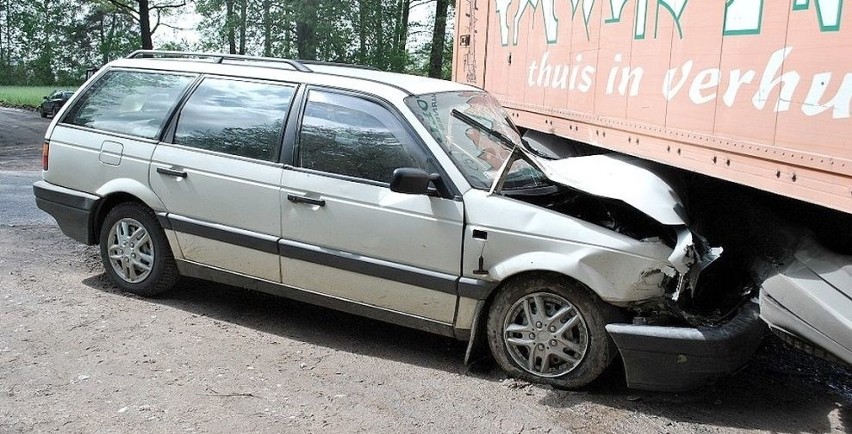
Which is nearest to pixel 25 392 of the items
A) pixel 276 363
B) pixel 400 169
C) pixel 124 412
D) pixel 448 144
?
pixel 124 412

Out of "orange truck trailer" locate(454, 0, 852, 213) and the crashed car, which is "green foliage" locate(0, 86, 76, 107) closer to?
"orange truck trailer" locate(454, 0, 852, 213)

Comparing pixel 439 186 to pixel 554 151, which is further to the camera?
pixel 554 151

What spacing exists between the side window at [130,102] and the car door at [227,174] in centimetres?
21

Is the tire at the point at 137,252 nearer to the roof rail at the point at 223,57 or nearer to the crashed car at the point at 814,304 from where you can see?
the roof rail at the point at 223,57

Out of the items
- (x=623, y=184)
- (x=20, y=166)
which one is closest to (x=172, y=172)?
(x=623, y=184)

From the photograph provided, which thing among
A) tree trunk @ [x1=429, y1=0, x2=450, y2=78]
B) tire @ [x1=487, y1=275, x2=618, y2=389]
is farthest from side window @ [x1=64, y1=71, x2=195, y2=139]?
tree trunk @ [x1=429, y1=0, x2=450, y2=78]

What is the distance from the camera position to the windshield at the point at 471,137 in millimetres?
4480

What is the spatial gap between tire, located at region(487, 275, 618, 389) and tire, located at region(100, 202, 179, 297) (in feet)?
8.24

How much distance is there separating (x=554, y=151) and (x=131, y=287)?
3.83 metres

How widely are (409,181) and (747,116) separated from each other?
1.89m

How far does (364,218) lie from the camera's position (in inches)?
178

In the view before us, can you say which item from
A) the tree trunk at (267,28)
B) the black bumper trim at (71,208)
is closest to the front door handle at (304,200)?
the black bumper trim at (71,208)

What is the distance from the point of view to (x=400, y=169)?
13.7 feet

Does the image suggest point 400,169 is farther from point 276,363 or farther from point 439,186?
point 276,363
